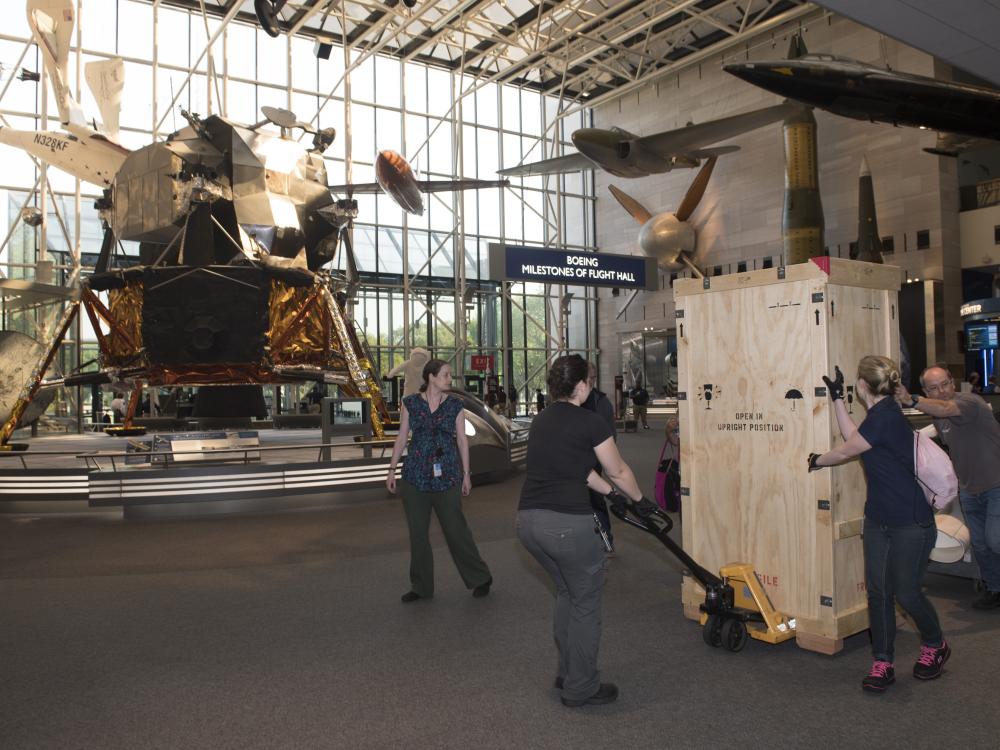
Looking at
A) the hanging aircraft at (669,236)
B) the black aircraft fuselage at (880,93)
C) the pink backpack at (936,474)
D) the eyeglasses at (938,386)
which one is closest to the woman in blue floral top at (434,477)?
the pink backpack at (936,474)

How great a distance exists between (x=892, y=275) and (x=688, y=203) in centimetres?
2344

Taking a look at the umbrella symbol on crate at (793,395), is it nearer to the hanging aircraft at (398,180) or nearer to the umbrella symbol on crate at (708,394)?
the umbrella symbol on crate at (708,394)

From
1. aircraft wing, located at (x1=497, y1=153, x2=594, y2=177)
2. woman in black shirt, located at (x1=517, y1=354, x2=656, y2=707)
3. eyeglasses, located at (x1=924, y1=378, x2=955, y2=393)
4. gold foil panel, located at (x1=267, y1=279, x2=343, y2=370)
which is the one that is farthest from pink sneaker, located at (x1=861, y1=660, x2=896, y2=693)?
aircraft wing, located at (x1=497, y1=153, x2=594, y2=177)

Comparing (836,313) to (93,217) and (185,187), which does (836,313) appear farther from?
(93,217)

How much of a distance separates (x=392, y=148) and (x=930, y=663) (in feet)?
86.2

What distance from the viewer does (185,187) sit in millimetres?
12484

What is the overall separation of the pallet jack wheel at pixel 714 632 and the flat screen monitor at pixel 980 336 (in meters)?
21.5

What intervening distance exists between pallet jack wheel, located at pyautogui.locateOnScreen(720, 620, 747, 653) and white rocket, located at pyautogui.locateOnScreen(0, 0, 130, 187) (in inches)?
536

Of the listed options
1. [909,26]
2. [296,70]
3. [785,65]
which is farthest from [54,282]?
[909,26]

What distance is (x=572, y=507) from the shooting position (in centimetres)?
353

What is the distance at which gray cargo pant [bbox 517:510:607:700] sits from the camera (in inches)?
138

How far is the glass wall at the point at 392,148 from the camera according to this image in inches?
899

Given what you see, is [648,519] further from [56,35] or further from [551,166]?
[551,166]

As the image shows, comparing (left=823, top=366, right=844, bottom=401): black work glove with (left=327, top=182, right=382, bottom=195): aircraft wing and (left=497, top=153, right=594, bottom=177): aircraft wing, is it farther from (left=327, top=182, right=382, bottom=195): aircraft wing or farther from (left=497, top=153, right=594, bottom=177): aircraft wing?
(left=497, top=153, right=594, bottom=177): aircraft wing
